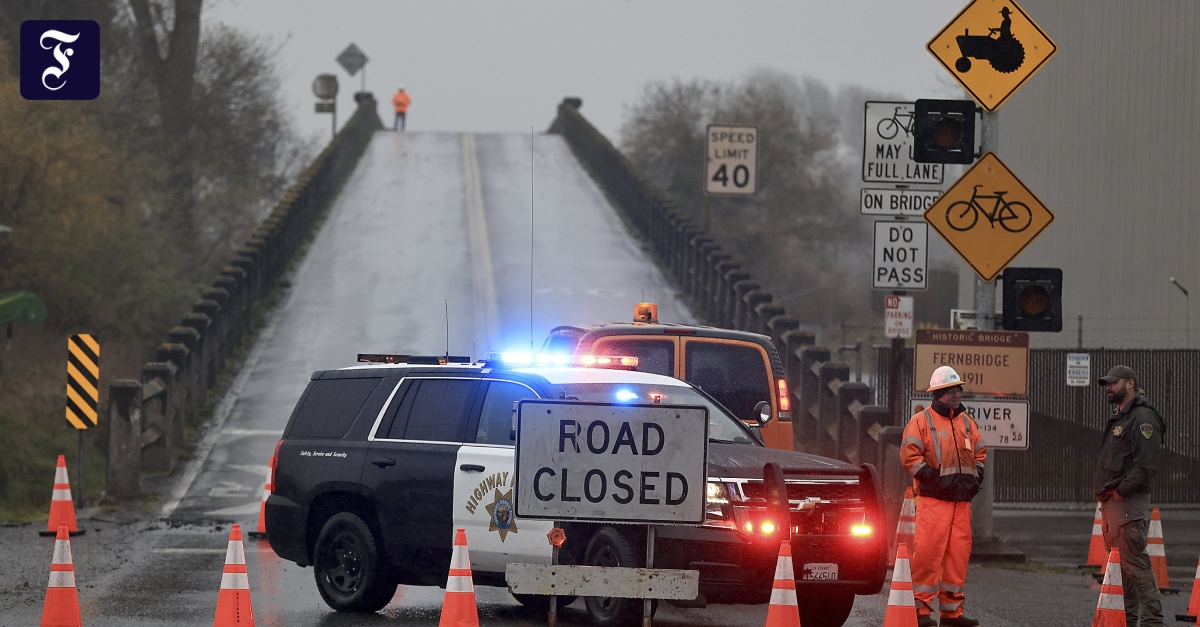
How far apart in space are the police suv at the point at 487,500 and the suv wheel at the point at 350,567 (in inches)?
0.5

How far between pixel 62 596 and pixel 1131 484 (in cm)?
714

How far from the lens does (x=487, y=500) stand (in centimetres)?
1168

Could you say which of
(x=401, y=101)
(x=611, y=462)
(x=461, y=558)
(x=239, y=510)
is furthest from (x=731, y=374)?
(x=401, y=101)

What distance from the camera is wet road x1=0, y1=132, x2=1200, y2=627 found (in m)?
12.9

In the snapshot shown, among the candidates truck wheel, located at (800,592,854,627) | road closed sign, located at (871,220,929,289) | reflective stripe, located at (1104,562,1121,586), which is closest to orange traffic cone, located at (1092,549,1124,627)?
reflective stripe, located at (1104,562,1121,586)

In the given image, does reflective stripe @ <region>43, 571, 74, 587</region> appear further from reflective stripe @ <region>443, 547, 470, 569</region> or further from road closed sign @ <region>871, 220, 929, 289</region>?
road closed sign @ <region>871, 220, 929, 289</region>

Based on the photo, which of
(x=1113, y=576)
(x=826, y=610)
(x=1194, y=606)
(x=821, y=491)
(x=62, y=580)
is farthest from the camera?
(x=1194, y=606)

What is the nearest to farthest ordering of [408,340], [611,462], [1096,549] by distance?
[611,462], [1096,549], [408,340]

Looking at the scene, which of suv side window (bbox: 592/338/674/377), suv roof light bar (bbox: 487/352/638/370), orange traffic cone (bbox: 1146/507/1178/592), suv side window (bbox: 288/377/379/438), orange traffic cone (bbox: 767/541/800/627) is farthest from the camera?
suv side window (bbox: 592/338/674/377)

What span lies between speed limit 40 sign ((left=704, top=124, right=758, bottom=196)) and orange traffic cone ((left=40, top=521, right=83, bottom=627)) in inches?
837

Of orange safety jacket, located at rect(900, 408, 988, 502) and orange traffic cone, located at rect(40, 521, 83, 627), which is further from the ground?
orange safety jacket, located at rect(900, 408, 988, 502)

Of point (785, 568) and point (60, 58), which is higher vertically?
point (60, 58)

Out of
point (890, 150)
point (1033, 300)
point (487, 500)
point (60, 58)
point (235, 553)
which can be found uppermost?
point (60, 58)

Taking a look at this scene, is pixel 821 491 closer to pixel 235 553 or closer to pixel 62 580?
pixel 235 553
